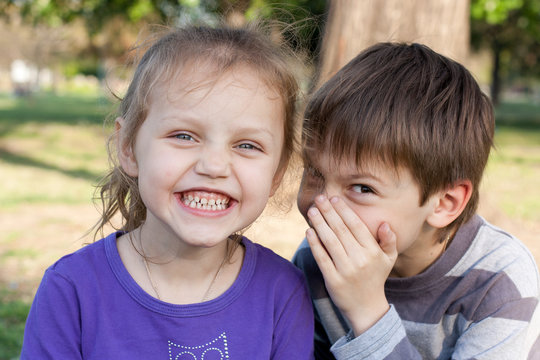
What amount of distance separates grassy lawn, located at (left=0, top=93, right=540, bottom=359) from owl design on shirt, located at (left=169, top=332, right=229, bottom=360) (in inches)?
36.4

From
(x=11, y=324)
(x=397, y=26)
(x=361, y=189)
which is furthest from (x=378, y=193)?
(x=397, y=26)

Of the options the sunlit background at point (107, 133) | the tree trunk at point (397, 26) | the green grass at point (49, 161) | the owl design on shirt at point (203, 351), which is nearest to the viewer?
the owl design on shirt at point (203, 351)

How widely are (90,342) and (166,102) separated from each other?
82cm

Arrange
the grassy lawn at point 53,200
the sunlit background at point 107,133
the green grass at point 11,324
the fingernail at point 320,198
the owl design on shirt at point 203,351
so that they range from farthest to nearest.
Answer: the grassy lawn at point 53,200 < the green grass at point 11,324 < the sunlit background at point 107,133 < the fingernail at point 320,198 < the owl design on shirt at point 203,351

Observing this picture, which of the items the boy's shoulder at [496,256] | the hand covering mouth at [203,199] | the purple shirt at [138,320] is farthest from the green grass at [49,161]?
the boy's shoulder at [496,256]

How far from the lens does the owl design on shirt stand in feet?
6.25

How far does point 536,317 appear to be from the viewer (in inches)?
85.3

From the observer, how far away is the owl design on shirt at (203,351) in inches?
75.0

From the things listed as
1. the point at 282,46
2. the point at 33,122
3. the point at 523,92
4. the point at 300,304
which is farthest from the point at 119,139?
the point at 523,92

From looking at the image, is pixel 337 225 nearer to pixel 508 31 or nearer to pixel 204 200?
pixel 204 200

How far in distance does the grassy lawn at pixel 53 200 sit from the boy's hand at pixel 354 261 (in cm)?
115

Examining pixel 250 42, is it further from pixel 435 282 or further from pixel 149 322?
pixel 435 282

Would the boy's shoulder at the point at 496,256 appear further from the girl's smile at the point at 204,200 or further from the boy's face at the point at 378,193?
the girl's smile at the point at 204,200

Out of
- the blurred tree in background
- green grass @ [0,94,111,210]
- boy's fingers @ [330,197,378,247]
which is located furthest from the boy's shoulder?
green grass @ [0,94,111,210]
